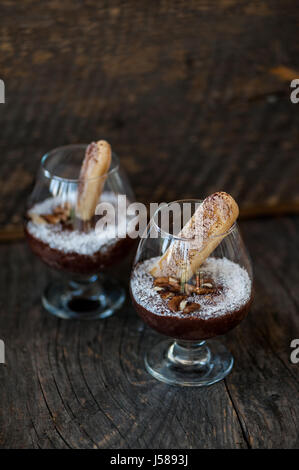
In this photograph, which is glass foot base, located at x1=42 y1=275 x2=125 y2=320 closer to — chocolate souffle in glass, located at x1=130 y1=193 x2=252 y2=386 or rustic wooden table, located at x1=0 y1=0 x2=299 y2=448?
rustic wooden table, located at x1=0 y1=0 x2=299 y2=448

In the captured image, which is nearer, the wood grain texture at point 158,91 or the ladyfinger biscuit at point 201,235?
the ladyfinger biscuit at point 201,235

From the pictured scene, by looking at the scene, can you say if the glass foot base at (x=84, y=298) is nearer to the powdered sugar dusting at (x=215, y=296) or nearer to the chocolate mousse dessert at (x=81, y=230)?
the chocolate mousse dessert at (x=81, y=230)

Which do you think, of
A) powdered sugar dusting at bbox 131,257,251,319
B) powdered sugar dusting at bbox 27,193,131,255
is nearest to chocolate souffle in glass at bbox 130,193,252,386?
powdered sugar dusting at bbox 131,257,251,319

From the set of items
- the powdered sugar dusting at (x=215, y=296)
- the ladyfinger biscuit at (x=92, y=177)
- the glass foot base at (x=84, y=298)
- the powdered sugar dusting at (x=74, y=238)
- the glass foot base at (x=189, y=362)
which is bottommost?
the glass foot base at (x=84, y=298)

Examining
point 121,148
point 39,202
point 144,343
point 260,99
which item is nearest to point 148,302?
point 144,343

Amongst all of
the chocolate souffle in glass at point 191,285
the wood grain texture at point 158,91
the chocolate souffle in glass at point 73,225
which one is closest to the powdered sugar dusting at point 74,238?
the chocolate souffle in glass at point 73,225

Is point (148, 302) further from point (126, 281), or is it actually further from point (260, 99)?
point (260, 99)

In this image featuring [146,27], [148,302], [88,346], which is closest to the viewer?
[148,302]
